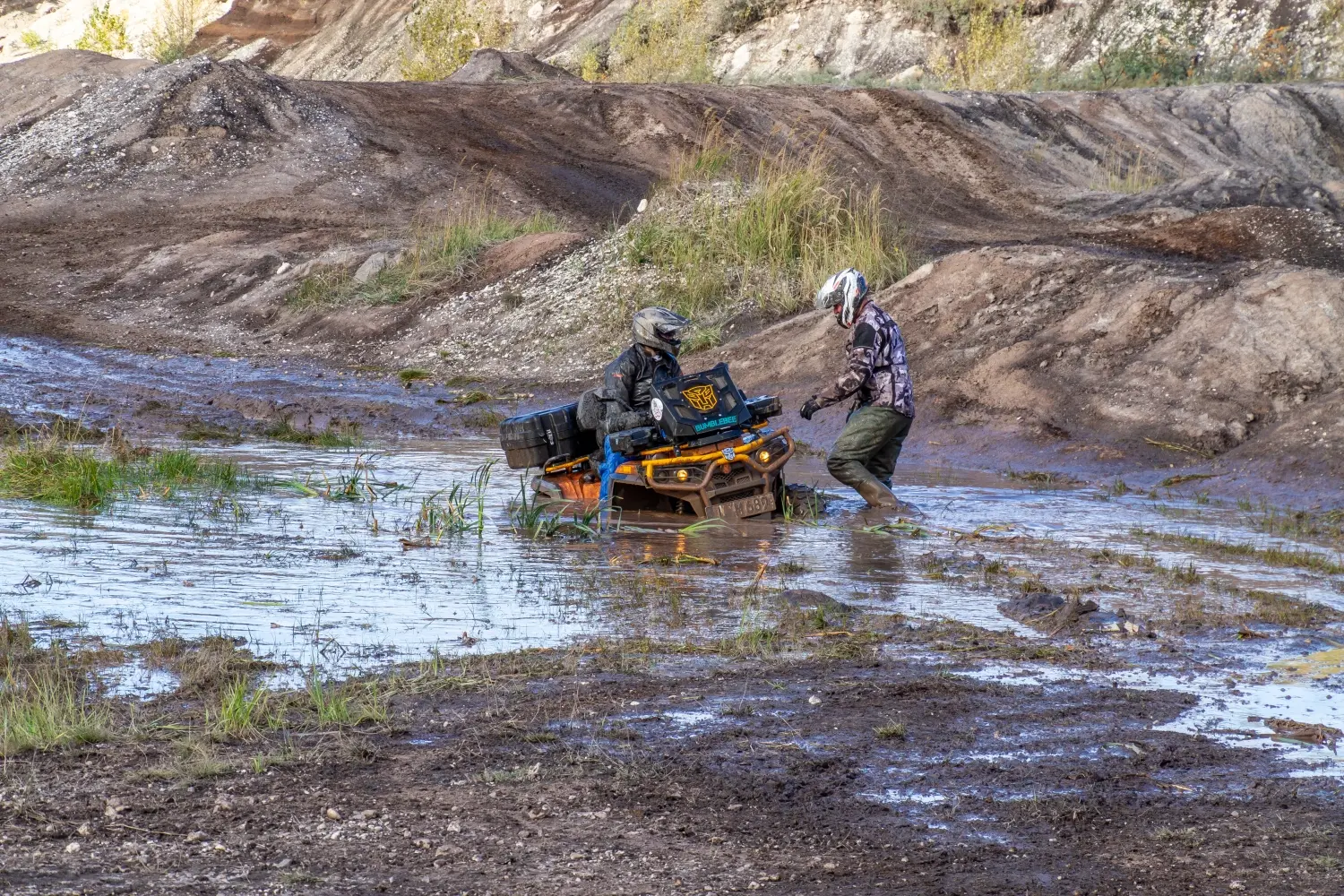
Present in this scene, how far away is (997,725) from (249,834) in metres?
2.58

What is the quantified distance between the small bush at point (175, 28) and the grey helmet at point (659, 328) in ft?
152

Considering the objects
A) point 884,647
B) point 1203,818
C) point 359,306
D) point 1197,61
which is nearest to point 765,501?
point 884,647

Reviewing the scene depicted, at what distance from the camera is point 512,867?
13.5 ft

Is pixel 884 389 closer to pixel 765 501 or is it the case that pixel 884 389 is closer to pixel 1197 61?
pixel 765 501

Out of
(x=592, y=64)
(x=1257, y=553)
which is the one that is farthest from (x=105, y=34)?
(x=1257, y=553)

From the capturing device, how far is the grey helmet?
402 inches

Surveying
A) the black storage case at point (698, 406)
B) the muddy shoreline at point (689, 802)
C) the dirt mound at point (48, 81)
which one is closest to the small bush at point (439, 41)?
the dirt mound at point (48, 81)

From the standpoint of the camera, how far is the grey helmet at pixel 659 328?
33.5ft

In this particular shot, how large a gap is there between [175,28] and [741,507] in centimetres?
5510

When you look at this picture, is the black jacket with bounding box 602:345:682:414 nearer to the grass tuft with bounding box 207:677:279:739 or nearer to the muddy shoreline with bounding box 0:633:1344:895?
the muddy shoreline with bounding box 0:633:1344:895

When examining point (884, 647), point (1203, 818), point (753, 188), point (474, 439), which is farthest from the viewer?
point (753, 188)

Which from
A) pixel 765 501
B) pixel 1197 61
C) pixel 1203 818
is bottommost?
pixel 1203 818

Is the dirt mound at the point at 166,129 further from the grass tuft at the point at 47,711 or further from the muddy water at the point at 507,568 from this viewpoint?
the grass tuft at the point at 47,711

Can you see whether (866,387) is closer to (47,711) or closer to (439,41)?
(47,711)
